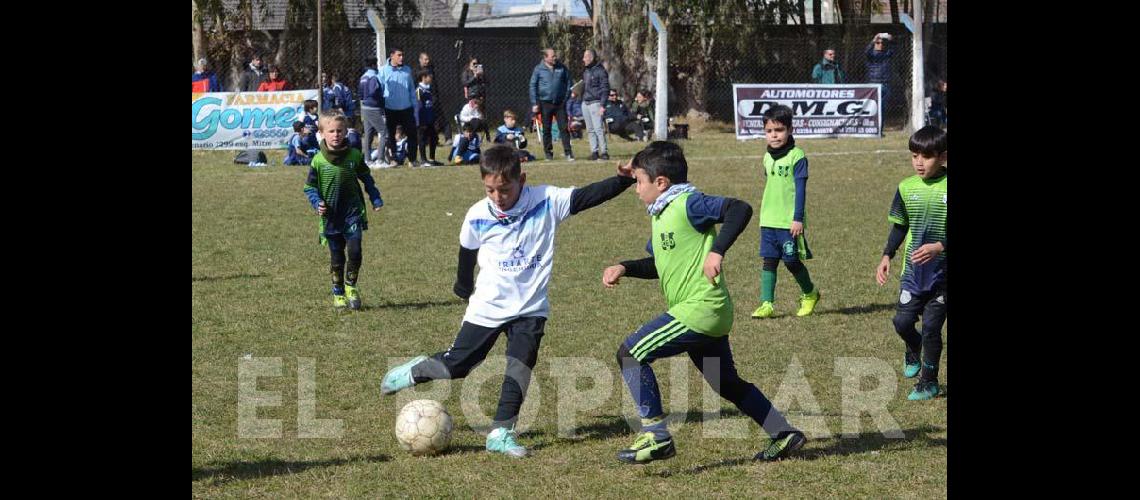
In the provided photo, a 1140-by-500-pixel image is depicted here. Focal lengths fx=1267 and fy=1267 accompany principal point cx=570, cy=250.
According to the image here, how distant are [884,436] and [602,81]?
15.8 m

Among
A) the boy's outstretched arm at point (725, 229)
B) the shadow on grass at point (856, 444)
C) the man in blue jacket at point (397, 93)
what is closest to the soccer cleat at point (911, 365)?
the shadow on grass at point (856, 444)

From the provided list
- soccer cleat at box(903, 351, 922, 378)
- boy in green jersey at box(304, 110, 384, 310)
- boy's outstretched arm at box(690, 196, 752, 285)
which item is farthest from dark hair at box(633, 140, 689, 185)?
boy in green jersey at box(304, 110, 384, 310)

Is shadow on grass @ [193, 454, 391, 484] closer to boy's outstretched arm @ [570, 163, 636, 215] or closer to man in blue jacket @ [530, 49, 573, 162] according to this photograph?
boy's outstretched arm @ [570, 163, 636, 215]

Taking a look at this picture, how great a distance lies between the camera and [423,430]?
6.09 m

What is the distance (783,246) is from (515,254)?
389 centimetres

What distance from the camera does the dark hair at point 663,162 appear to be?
5.93 metres

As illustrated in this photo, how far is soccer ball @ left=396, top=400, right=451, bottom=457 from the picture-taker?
608 cm

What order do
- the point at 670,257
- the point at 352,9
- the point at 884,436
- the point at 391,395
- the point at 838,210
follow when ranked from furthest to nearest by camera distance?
the point at 352,9
the point at 838,210
the point at 391,395
the point at 884,436
the point at 670,257

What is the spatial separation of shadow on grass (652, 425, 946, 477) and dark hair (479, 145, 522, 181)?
1661 millimetres

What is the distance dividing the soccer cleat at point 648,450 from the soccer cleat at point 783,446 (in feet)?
1.51
